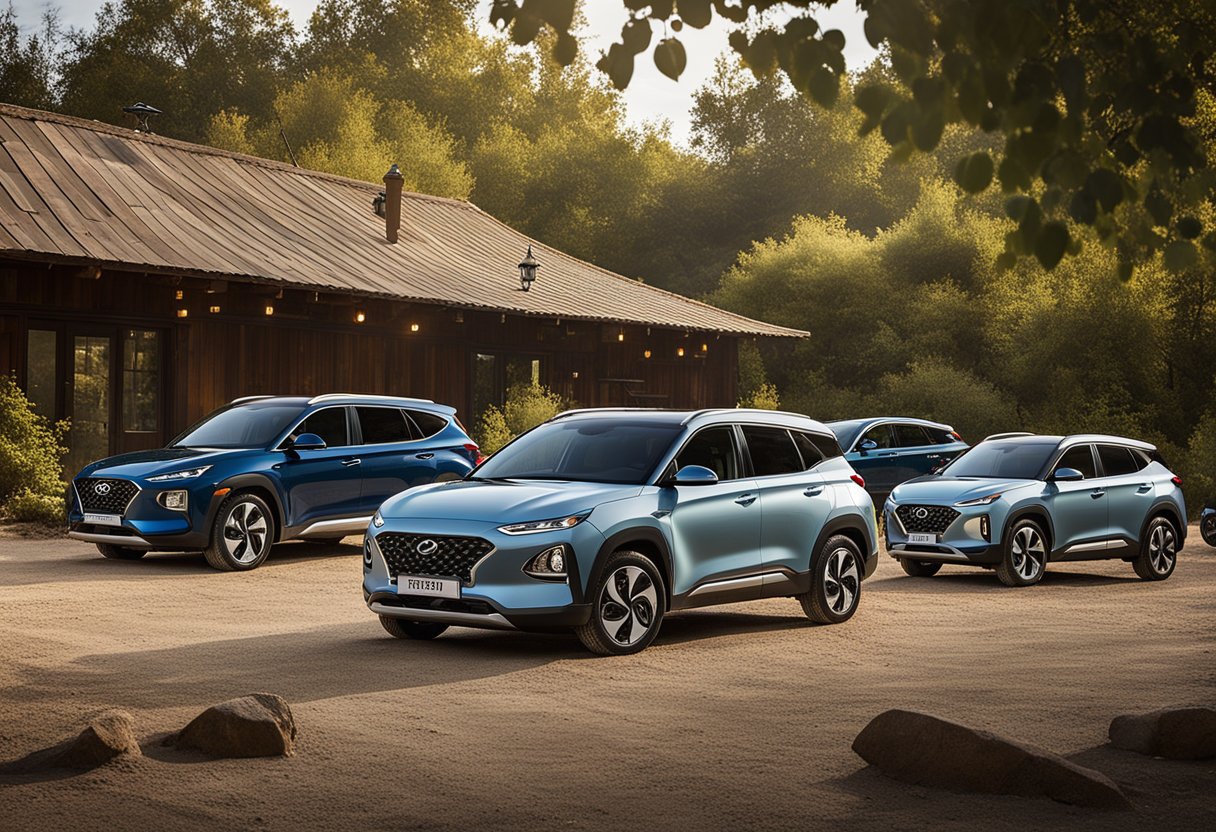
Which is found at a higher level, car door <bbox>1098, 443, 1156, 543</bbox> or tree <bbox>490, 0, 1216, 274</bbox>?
tree <bbox>490, 0, 1216, 274</bbox>

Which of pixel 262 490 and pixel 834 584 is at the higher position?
pixel 262 490

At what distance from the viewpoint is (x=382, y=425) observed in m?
18.2

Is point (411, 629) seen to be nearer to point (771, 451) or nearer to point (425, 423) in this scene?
point (771, 451)

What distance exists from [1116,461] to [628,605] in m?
9.57

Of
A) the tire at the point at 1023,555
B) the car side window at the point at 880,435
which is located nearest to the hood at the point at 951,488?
the tire at the point at 1023,555

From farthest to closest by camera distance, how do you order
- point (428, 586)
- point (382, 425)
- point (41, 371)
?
point (41, 371)
point (382, 425)
point (428, 586)

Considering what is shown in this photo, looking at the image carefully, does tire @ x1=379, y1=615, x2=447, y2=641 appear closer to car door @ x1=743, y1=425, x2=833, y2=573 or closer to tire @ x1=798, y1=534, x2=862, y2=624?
car door @ x1=743, y1=425, x2=833, y2=573

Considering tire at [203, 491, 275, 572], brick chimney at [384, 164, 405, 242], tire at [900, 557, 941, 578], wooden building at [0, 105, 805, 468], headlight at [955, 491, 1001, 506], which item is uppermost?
brick chimney at [384, 164, 405, 242]

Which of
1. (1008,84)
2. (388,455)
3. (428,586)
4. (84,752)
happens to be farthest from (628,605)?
(388,455)

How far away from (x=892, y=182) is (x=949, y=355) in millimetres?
26181

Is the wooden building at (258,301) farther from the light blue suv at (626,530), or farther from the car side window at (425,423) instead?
the light blue suv at (626,530)

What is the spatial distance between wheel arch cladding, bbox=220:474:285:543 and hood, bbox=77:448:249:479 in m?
0.29

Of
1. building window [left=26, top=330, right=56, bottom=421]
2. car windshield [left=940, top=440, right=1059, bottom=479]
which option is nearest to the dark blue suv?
car windshield [left=940, top=440, right=1059, bottom=479]

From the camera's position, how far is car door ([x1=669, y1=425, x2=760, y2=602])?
11.3 meters
